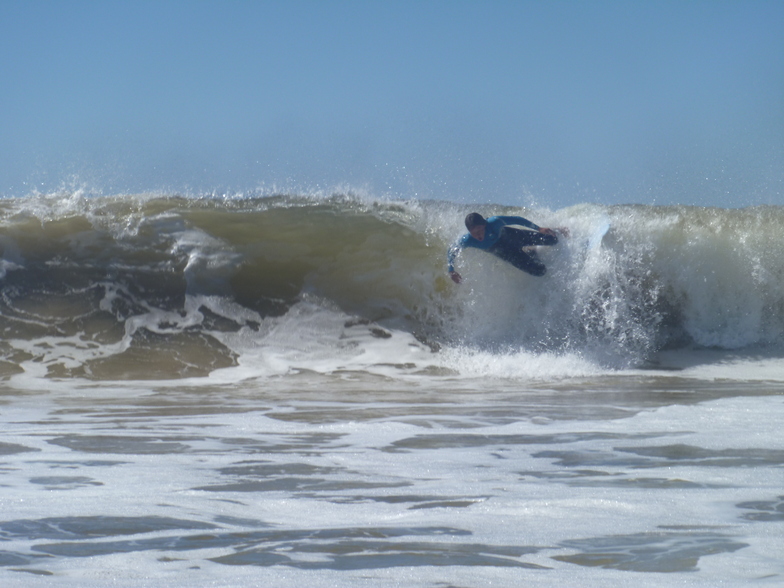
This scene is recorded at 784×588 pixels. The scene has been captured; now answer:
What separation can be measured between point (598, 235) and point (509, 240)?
4.28ft

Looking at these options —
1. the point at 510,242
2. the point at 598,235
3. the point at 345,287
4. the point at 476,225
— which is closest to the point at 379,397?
the point at 476,225

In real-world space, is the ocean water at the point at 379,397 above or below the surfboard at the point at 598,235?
below

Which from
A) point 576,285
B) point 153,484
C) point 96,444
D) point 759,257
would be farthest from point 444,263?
point 153,484

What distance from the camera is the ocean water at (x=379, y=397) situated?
2795mm

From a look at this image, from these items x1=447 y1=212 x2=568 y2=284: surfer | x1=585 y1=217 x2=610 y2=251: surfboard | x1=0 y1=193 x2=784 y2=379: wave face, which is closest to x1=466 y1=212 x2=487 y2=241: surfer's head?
x1=447 y1=212 x2=568 y2=284: surfer

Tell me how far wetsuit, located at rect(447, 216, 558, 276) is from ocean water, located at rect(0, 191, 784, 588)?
27cm

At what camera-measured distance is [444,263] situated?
10.9 metres

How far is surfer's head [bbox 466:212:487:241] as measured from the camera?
9258 millimetres

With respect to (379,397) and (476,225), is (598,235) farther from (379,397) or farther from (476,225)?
(379,397)

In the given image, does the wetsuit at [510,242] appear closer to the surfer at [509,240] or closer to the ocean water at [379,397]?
Result: the surfer at [509,240]

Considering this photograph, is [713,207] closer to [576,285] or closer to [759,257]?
[759,257]

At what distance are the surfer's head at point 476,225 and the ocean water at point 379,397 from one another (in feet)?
2.00

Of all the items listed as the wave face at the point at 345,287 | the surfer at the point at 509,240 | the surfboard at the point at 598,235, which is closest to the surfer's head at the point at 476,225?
the surfer at the point at 509,240

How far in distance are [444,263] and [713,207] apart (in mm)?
4545
